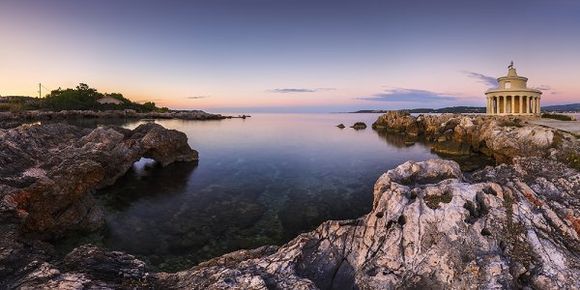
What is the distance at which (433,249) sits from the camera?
26.9 feet

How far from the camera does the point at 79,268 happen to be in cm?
704

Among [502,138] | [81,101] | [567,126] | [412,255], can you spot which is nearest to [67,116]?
[81,101]

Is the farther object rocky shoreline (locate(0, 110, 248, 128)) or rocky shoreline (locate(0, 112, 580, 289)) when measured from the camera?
rocky shoreline (locate(0, 110, 248, 128))

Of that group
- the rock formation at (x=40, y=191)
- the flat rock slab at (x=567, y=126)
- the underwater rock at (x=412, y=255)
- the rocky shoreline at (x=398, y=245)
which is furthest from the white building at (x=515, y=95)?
the rock formation at (x=40, y=191)

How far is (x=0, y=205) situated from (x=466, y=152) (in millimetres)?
45028

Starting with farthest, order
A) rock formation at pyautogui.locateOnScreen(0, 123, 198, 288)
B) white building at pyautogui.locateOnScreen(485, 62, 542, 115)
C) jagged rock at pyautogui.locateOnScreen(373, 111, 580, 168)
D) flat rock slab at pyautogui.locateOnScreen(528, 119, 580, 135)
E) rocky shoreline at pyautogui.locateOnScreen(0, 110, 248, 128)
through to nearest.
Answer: rocky shoreline at pyautogui.locateOnScreen(0, 110, 248, 128), white building at pyautogui.locateOnScreen(485, 62, 542, 115), flat rock slab at pyautogui.locateOnScreen(528, 119, 580, 135), jagged rock at pyautogui.locateOnScreen(373, 111, 580, 168), rock formation at pyautogui.locateOnScreen(0, 123, 198, 288)

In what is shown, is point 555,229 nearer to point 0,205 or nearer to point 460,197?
point 460,197

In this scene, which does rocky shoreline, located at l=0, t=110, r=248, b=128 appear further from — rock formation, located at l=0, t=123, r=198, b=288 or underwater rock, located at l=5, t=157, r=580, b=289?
underwater rock, located at l=5, t=157, r=580, b=289

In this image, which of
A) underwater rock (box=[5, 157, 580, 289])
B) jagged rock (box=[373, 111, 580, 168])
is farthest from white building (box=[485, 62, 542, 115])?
underwater rock (box=[5, 157, 580, 289])

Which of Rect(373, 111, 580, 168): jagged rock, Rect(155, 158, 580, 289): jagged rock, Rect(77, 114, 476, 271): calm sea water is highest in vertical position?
Rect(373, 111, 580, 168): jagged rock

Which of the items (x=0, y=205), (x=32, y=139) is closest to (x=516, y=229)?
(x=0, y=205)

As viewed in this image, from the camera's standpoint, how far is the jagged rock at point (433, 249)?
7.20m

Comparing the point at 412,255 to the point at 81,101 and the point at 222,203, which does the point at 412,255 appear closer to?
the point at 222,203

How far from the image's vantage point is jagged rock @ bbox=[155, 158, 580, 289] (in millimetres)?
7199
